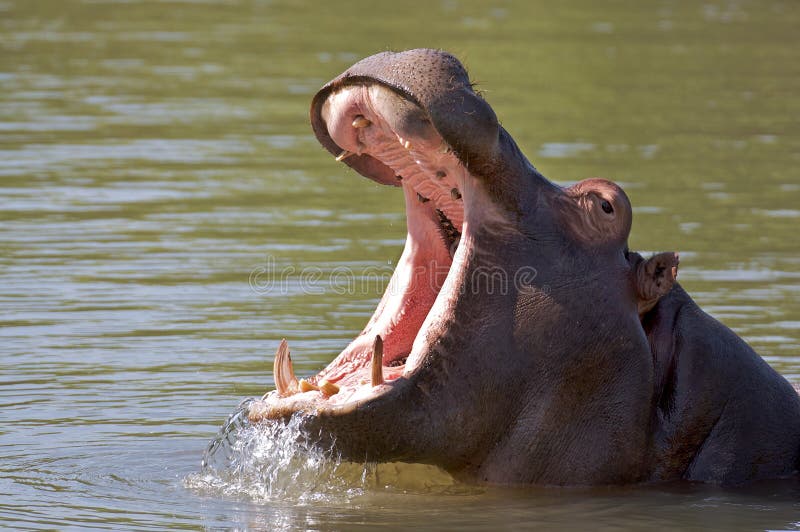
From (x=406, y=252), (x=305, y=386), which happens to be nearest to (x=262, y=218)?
(x=406, y=252)

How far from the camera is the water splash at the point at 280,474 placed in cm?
619

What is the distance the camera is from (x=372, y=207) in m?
13.2

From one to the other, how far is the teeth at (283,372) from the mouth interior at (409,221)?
Result: 0.15 metres

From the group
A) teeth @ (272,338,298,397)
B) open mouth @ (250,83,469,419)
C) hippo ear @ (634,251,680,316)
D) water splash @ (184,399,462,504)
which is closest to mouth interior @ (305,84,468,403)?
open mouth @ (250,83,469,419)

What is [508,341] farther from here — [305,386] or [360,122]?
[360,122]

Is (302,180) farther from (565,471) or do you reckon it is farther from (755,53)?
(755,53)

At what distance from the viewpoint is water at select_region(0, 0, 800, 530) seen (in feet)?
20.7

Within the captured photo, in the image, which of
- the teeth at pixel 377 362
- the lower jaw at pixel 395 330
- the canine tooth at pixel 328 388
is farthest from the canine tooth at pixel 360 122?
the canine tooth at pixel 328 388

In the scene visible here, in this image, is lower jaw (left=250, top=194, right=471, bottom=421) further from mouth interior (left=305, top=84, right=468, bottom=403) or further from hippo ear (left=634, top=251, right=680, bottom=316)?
hippo ear (left=634, top=251, right=680, bottom=316)

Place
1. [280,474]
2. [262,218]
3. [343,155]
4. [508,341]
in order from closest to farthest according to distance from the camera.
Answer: [508,341] → [343,155] → [280,474] → [262,218]

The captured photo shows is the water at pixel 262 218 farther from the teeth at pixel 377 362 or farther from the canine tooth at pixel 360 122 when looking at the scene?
the canine tooth at pixel 360 122

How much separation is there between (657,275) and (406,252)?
1073mm

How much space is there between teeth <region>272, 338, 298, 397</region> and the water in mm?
271

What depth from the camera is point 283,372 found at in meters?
6.06
